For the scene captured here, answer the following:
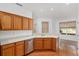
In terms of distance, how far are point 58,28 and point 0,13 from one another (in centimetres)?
288

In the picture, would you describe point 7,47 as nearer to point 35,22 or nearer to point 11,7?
point 11,7

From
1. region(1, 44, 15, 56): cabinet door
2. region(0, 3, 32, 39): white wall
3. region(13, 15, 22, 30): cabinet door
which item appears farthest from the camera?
region(13, 15, 22, 30): cabinet door

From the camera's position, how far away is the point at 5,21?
10.7 ft

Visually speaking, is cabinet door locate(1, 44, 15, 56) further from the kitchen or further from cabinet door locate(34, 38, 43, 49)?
cabinet door locate(34, 38, 43, 49)

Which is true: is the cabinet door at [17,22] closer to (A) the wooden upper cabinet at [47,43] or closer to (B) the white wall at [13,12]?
(B) the white wall at [13,12]

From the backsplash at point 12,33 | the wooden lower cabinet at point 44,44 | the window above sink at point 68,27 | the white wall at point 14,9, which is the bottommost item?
the wooden lower cabinet at point 44,44

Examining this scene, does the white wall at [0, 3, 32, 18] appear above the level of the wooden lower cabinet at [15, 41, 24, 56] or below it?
above

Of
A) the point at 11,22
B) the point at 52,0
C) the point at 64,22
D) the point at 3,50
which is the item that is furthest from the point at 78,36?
the point at 52,0

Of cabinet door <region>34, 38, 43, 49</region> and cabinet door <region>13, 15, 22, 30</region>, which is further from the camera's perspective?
cabinet door <region>34, 38, 43, 49</region>

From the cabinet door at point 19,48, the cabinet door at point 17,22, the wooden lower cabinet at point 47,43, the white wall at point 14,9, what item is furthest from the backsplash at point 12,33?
the wooden lower cabinet at point 47,43

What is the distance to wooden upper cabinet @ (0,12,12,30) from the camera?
10.3 ft

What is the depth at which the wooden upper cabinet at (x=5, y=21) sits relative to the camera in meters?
3.14

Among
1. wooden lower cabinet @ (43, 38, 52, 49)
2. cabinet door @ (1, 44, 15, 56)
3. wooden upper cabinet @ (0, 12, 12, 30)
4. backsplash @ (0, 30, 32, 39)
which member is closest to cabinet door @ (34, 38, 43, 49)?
wooden lower cabinet @ (43, 38, 52, 49)

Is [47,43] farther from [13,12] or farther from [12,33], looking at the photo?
[13,12]
